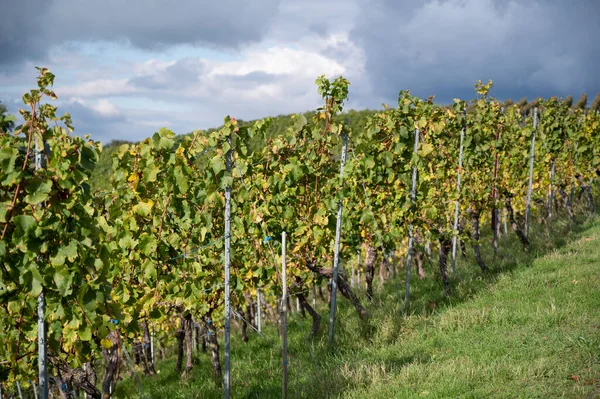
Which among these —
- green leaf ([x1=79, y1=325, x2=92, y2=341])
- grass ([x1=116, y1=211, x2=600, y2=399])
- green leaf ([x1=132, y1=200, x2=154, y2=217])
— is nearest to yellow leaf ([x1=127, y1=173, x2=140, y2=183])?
green leaf ([x1=132, y1=200, x2=154, y2=217])

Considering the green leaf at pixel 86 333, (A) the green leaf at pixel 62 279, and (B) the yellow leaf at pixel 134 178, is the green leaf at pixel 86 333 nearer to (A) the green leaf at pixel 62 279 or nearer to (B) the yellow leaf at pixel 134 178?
(A) the green leaf at pixel 62 279

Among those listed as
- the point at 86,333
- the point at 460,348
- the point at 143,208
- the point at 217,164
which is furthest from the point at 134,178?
the point at 460,348

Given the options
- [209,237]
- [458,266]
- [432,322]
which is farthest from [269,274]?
[458,266]

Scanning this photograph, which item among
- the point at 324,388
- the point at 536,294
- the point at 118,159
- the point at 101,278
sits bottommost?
the point at 324,388

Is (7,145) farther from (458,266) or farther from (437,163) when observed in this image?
(458,266)

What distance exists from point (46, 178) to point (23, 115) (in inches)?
27.6

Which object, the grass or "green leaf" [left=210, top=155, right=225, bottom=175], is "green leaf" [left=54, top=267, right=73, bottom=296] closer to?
"green leaf" [left=210, top=155, right=225, bottom=175]

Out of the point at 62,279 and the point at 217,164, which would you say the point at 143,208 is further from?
the point at 62,279

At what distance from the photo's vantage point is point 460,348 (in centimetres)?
584

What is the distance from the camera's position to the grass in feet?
15.9

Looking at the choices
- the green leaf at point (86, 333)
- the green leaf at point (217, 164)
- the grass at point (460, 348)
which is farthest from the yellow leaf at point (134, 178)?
the grass at point (460, 348)

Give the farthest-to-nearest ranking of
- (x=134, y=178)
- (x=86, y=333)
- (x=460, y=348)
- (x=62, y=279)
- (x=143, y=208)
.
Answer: (x=460, y=348) → (x=134, y=178) → (x=143, y=208) → (x=86, y=333) → (x=62, y=279)

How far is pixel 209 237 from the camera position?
6.46 m

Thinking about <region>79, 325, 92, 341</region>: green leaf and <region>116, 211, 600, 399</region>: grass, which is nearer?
<region>79, 325, 92, 341</region>: green leaf
